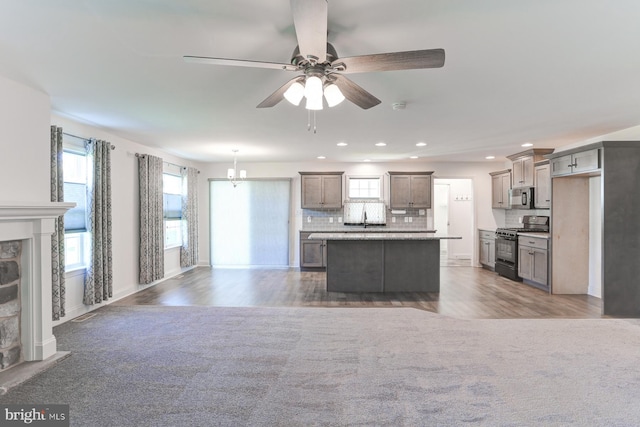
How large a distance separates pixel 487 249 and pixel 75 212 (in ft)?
24.3

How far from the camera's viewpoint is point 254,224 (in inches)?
318

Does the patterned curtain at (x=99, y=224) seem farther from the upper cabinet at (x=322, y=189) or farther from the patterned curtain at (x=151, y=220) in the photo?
the upper cabinet at (x=322, y=189)

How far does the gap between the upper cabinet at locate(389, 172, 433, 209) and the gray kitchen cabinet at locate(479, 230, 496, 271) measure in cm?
136

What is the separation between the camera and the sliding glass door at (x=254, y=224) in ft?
26.5

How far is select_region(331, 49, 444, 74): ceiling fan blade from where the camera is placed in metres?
1.83

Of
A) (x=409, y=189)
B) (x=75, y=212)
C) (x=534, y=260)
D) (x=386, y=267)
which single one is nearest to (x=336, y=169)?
(x=409, y=189)

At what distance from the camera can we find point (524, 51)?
238 centimetres

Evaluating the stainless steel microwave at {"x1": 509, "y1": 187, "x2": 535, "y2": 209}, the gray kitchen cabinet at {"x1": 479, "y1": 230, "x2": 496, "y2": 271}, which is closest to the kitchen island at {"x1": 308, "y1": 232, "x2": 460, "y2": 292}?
the stainless steel microwave at {"x1": 509, "y1": 187, "x2": 535, "y2": 209}

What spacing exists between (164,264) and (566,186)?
6.98 metres

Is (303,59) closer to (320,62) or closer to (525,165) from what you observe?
(320,62)

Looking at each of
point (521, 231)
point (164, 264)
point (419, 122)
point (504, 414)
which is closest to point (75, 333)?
point (164, 264)

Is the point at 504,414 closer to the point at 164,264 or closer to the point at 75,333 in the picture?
the point at 75,333

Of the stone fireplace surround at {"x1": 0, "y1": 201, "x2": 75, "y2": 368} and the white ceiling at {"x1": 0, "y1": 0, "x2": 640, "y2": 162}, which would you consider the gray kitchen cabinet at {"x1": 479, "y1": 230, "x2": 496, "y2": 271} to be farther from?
the stone fireplace surround at {"x1": 0, "y1": 201, "x2": 75, "y2": 368}

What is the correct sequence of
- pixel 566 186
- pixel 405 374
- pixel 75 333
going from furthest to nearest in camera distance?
1. pixel 566 186
2. pixel 75 333
3. pixel 405 374
